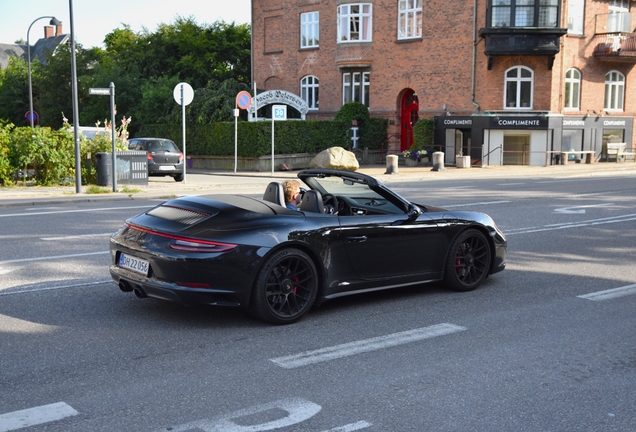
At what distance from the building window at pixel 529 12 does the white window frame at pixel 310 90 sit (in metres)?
11.7

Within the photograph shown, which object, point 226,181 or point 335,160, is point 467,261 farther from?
point 335,160

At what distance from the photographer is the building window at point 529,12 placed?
33531 millimetres

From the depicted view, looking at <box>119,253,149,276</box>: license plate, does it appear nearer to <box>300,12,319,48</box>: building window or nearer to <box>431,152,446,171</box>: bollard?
<box>431,152,446,171</box>: bollard

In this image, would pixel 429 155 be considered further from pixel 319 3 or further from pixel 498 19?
pixel 319 3

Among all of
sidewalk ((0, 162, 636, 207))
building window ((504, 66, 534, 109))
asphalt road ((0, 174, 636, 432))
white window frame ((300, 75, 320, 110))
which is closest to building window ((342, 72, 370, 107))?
white window frame ((300, 75, 320, 110))

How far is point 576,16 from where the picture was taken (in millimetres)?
35906

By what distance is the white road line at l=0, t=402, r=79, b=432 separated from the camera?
4.31 metres

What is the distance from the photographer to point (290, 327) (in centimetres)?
657

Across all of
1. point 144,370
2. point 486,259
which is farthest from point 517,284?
point 144,370

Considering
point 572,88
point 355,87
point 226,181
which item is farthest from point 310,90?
point 226,181

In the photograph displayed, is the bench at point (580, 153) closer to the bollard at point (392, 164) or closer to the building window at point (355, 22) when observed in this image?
the bollard at point (392, 164)

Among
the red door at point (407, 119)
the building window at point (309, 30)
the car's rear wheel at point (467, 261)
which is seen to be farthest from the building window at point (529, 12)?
the car's rear wheel at point (467, 261)

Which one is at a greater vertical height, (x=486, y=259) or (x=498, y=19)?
(x=498, y=19)

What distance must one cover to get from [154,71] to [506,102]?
23767mm
